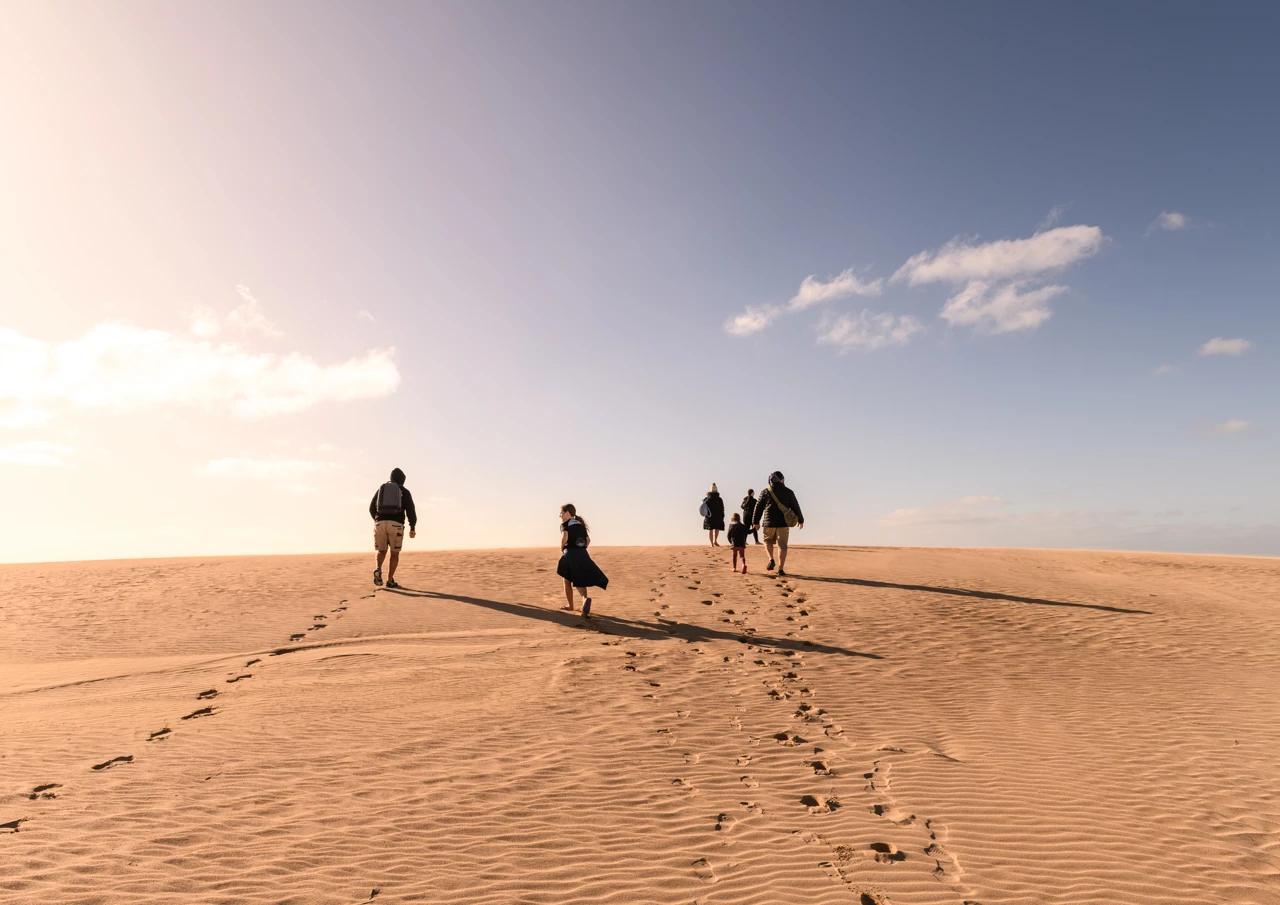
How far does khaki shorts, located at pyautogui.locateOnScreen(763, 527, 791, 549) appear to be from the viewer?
1680 cm

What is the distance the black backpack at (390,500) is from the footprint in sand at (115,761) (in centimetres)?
902

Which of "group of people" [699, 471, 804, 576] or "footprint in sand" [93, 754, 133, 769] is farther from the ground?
"group of people" [699, 471, 804, 576]

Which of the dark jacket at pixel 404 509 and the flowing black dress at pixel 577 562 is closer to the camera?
the flowing black dress at pixel 577 562

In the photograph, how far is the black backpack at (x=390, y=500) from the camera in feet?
49.3

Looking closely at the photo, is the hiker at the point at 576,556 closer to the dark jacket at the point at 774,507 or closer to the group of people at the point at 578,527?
the group of people at the point at 578,527

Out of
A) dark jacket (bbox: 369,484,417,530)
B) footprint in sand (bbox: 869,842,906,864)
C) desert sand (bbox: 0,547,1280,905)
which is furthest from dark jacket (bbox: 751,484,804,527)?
footprint in sand (bbox: 869,842,906,864)

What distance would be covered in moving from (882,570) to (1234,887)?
1449 cm

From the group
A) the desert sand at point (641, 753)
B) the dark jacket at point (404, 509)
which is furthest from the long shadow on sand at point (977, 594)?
the dark jacket at point (404, 509)

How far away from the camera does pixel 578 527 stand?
12.3 m

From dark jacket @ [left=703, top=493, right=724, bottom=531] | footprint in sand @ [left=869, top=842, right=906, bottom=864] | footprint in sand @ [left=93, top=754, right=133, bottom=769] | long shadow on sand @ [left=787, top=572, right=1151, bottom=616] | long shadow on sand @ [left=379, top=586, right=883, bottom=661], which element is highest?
dark jacket @ [left=703, top=493, right=724, bottom=531]

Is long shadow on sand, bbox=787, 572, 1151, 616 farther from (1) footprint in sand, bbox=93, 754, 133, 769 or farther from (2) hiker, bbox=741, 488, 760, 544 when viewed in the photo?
(1) footprint in sand, bbox=93, 754, 133, 769

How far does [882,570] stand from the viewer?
18.7 meters

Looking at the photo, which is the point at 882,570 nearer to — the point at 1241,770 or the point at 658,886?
the point at 1241,770

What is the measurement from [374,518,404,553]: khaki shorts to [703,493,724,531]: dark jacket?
32.2 ft
